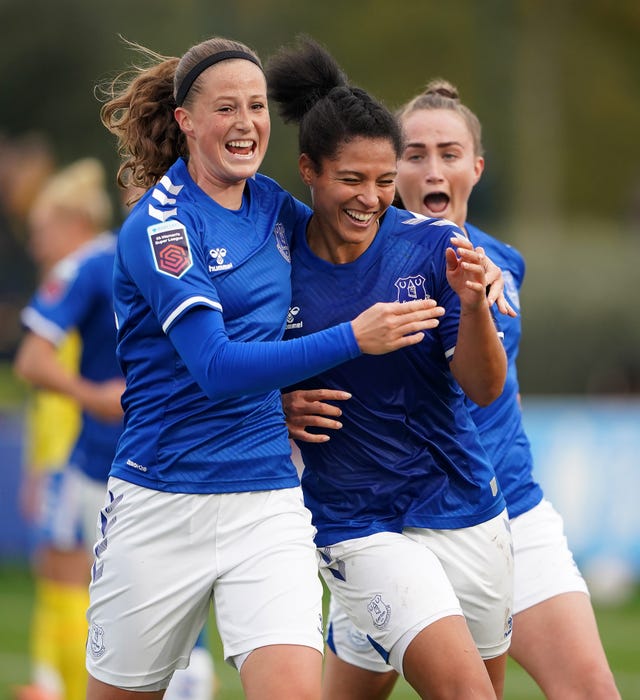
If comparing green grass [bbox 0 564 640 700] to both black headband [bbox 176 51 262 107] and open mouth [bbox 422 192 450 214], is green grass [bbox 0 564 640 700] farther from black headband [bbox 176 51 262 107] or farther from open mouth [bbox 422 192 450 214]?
black headband [bbox 176 51 262 107]

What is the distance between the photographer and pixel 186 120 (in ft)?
13.3

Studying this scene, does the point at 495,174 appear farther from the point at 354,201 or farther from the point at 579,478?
the point at 354,201

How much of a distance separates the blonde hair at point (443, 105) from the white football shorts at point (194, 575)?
156 centimetres

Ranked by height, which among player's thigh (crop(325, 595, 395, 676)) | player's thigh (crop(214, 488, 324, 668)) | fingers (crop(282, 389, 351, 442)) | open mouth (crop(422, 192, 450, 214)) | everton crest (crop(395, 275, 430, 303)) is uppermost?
open mouth (crop(422, 192, 450, 214))

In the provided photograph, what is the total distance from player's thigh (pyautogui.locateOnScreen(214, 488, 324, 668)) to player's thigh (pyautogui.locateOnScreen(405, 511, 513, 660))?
424mm

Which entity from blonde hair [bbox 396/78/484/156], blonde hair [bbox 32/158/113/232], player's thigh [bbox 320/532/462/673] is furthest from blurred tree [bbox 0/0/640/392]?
player's thigh [bbox 320/532/462/673]

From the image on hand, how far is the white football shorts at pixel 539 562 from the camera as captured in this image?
4.69 metres

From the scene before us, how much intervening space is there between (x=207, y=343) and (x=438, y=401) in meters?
0.82

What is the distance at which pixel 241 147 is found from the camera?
4004 mm

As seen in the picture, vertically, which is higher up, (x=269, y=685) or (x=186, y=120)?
(x=186, y=120)

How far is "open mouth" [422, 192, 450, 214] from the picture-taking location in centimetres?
481

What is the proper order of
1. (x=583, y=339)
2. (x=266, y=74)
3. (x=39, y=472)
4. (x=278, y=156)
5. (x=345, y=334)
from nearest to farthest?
(x=345, y=334) < (x=266, y=74) < (x=39, y=472) < (x=583, y=339) < (x=278, y=156)

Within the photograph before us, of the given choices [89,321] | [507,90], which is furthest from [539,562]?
[507,90]

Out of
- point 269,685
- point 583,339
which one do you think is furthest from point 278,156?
point 269,685
